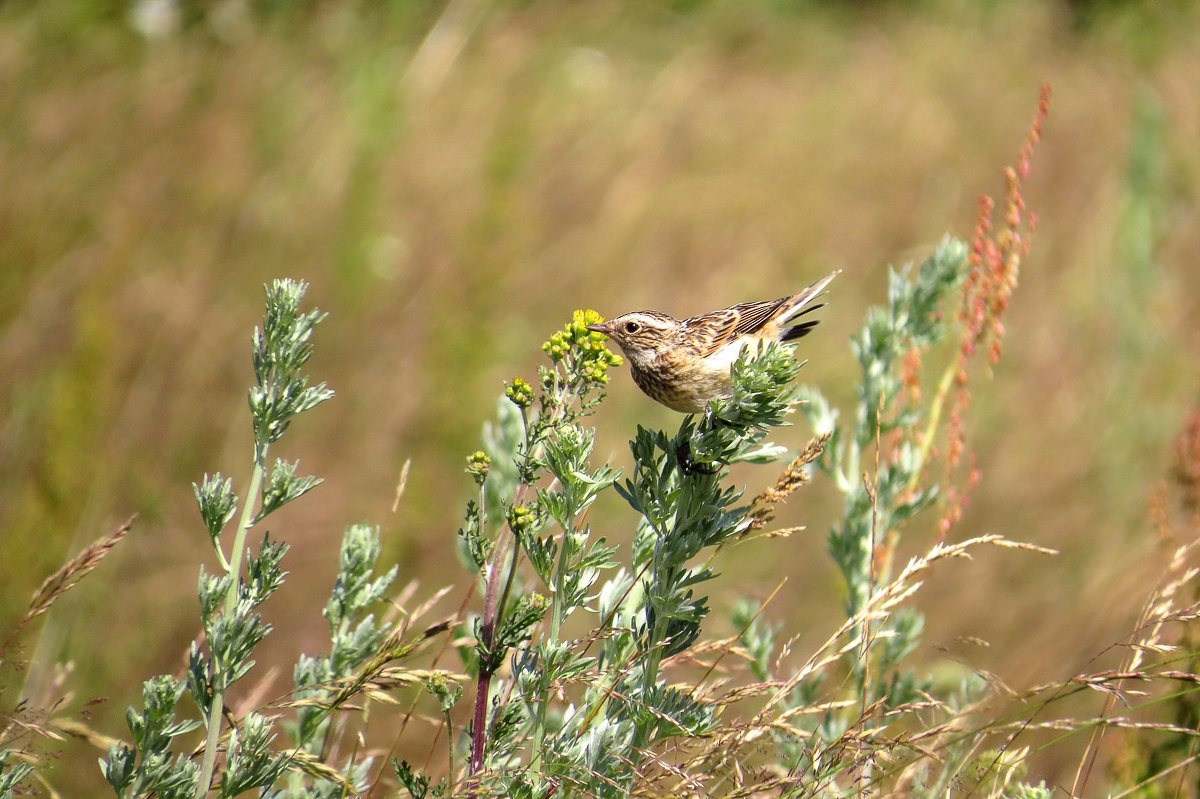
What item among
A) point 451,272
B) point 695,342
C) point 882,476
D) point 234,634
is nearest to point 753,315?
point 695,342

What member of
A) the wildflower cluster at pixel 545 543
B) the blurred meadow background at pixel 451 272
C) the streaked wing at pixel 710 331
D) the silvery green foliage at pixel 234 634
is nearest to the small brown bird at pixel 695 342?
the streaked wing at pixel 710 331

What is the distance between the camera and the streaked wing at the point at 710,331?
2828 millimetres

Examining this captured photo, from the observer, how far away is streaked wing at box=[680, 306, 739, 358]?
2828 millimetres

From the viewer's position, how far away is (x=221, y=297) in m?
5.00

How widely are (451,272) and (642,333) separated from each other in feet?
9.94

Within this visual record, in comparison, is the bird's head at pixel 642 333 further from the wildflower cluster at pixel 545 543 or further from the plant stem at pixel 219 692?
the plant stem at pixel 219 692

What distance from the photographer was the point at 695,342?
283 cm

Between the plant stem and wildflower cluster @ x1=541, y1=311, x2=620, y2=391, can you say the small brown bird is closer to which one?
wildflower cluster @ x1=541, y1=311, x2=620, y2=391

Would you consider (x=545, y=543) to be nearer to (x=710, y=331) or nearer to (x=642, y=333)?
(x=642, y=333)

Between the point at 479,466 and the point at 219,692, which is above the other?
the point at 479,466

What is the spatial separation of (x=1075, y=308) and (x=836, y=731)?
214 inches

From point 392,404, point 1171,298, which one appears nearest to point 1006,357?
point 1171,298

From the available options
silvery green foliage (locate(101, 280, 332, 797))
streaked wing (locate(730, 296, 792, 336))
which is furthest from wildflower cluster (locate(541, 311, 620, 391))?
streaked wing (locate(730, 296, 792, 336))

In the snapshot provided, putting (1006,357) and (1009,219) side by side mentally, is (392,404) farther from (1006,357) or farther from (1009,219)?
(1006,357)
